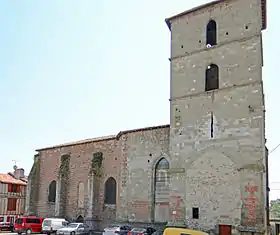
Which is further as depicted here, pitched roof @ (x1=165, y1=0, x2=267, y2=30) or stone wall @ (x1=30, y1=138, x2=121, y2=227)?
stone wall @ (x1=30, y1=138, x2=121, y2=227)

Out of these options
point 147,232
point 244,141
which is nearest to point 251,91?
point 244,141

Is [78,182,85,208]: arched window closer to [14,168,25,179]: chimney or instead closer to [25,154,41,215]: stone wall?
[25,154,41,215]: stone wall

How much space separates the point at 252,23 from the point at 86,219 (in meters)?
20.0

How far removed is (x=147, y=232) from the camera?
22922mm

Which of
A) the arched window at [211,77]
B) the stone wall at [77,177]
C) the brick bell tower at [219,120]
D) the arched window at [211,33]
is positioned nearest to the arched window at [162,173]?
the brick bell tower at [219,120]

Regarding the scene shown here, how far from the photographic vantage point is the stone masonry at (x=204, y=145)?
20.8m

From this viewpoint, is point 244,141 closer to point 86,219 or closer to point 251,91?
point 251,91

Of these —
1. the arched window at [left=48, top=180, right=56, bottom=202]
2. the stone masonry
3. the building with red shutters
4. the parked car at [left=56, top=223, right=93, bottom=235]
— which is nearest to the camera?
the stone masonry

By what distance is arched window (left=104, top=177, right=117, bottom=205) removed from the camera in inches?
1168

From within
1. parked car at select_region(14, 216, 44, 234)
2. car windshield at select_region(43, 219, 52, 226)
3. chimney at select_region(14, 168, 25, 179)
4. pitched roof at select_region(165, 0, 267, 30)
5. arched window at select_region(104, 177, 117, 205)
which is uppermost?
pitched roof at select_region(165, 0, 267, 30)

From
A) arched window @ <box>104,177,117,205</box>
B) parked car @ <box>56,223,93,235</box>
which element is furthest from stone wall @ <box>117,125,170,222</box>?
parked car @ <box>56,223,93,235</box>

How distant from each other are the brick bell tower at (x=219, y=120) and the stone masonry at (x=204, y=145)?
58 mm

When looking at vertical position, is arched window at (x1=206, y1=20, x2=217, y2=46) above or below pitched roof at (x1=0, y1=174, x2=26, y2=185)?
above

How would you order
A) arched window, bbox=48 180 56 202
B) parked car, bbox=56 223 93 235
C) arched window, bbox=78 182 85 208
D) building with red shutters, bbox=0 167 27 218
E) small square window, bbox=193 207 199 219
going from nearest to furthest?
small square window, bbox=193 207 199 219 < parked car, bbox=56 223 93 235 < arched window, bbox=78 182 85 208 < arched window, bbox=48 180 56 202 < building with red shutters, bbox=0 167 27 218
